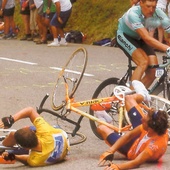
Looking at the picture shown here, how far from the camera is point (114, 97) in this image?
27.6 feet

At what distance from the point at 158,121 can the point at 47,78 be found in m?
6.80

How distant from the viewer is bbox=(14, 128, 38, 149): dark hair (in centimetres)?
770

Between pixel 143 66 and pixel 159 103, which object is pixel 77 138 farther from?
pixel 159 103

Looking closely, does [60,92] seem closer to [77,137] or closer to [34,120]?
[77,137]

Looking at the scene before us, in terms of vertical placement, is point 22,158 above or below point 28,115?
Result: below

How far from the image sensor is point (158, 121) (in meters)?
7.45

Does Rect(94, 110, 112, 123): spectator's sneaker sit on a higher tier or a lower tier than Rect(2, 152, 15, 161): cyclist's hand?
higher

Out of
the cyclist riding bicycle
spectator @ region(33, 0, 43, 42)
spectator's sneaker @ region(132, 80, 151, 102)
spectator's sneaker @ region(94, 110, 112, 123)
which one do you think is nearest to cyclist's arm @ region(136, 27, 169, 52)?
the cyclist riding bicycle

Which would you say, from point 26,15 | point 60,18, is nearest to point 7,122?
point 60,18

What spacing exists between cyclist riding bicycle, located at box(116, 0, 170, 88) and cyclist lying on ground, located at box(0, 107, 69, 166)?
61.6 inches

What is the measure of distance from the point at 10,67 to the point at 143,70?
701 centimetres

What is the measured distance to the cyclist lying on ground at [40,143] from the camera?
25.4 ft

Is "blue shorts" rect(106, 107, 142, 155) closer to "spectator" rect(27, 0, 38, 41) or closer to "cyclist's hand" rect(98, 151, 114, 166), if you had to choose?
"cyclist's hand" rect(98, 151, 114, 166)

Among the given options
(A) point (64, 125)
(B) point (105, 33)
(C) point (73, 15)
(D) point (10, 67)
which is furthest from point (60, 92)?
(C) point (73, 15)
